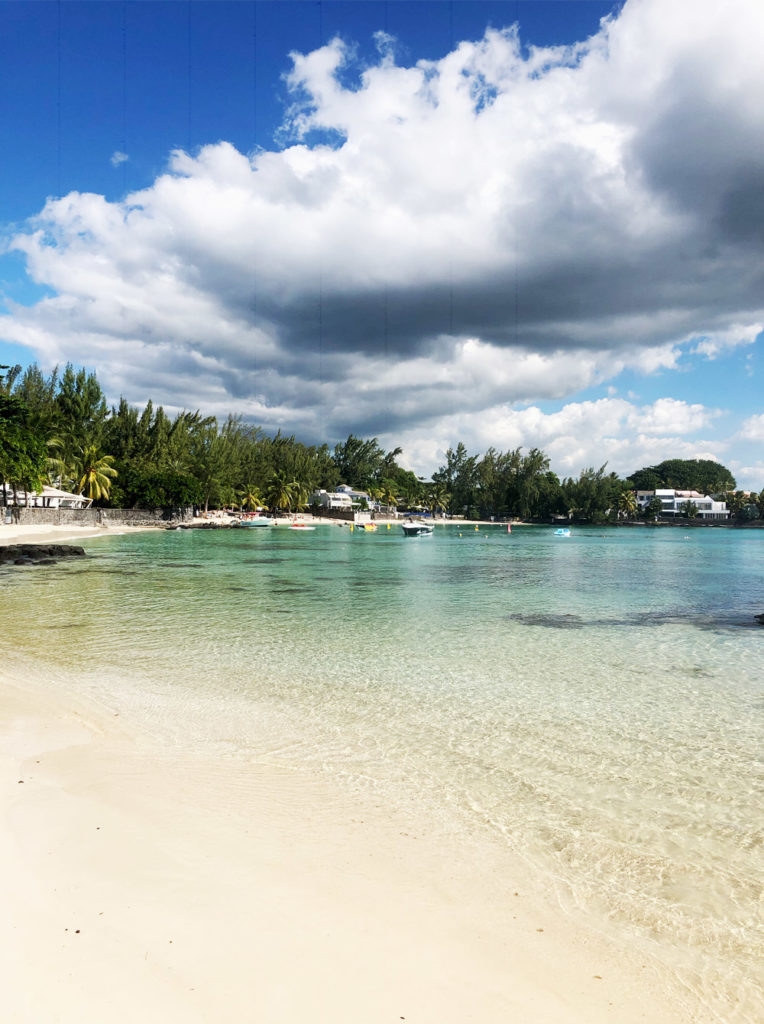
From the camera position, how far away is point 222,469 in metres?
103

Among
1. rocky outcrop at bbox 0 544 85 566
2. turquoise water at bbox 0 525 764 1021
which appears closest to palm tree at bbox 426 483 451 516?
rocky outcrop at bbox 0 544 85 566

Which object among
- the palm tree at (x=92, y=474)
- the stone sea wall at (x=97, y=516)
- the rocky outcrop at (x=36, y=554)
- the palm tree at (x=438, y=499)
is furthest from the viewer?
the palm tree at (x=438, y=499)

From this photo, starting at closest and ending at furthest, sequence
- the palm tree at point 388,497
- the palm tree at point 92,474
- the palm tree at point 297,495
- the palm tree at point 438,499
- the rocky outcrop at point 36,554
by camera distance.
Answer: the rocky outcrop at point 36,554
the palm tree at point 92,474
the palm tree at point 297,495
the palm tree at point 388,497
the palm tree at point 438,499

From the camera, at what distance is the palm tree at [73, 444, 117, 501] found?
2982 inches

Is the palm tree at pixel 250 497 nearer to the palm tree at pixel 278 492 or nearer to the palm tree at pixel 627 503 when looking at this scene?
the palm tree at pixel 278 492

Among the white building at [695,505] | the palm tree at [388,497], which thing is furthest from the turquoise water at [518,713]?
the white building at [695,505]

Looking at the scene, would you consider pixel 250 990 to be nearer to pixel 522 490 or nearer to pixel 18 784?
pixel 18 784

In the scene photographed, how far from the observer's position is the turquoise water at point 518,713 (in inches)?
184

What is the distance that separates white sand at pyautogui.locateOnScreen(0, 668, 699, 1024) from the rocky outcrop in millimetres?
28916

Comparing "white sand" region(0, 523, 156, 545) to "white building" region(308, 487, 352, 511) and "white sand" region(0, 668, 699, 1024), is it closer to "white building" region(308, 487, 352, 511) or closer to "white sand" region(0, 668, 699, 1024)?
"white sand" region(0, 668, 699, 1024)

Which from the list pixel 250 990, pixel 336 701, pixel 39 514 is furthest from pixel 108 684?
pixel 39 514

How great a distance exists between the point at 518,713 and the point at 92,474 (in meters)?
77.1

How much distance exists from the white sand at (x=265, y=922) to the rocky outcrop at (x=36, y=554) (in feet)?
94.9

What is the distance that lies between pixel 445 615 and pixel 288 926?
14753 millimetres
